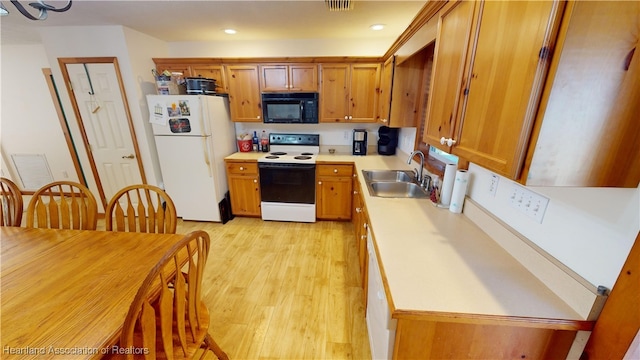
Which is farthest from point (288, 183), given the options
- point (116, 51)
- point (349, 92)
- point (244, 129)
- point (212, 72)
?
point (116, 51)

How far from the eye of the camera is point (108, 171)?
298cm

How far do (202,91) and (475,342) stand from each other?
3.17 metres

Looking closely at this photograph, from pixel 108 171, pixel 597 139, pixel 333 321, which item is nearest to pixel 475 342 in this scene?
pixel 597 139

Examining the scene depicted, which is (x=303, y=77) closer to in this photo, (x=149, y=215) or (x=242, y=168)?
(x=242, y=168)

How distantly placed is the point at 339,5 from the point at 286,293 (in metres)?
2.48

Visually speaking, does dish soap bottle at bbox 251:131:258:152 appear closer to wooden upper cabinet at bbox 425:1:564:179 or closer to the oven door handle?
the oven door handle

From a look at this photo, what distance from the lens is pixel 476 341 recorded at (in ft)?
2.61

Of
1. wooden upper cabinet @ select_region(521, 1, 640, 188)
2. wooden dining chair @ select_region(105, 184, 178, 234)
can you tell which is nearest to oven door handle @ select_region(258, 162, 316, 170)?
wooden dining chair @ select_region(105, 184, 178, 234)

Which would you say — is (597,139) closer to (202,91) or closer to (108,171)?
(202,91)

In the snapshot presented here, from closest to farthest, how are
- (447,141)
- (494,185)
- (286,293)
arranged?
(447,141), (494,185), (286,293)

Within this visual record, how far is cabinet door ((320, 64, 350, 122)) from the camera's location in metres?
2.81

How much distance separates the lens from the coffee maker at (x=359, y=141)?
2.98 meters

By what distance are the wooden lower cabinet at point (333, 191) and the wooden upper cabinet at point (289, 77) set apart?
106 cm

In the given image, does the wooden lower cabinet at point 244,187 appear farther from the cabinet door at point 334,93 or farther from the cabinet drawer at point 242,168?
the cabinet door at point 334,93
